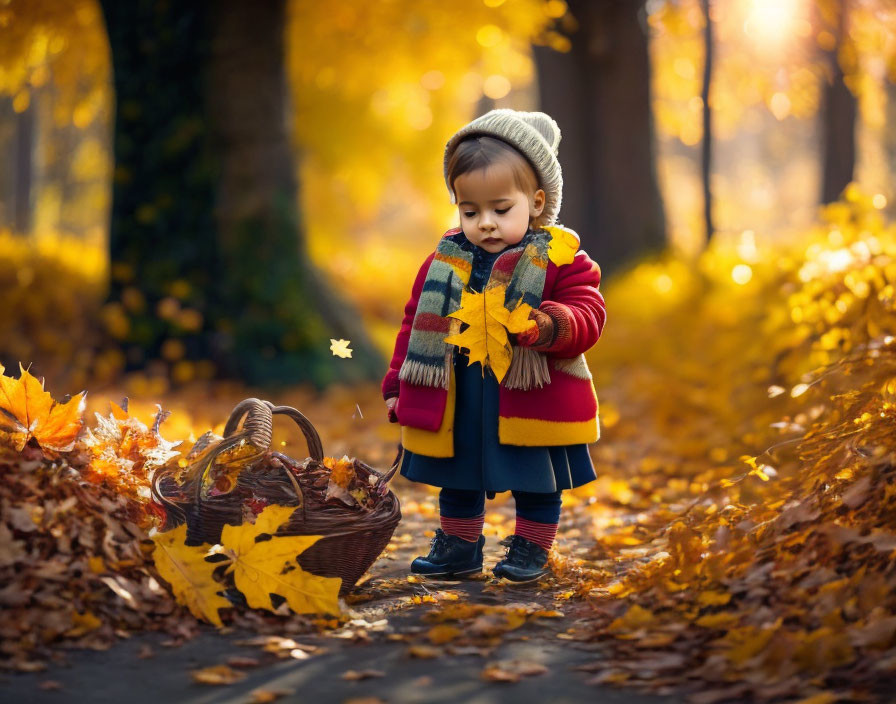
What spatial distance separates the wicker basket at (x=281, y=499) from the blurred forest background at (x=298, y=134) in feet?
14.3

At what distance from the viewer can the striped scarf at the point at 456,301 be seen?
11.7ft

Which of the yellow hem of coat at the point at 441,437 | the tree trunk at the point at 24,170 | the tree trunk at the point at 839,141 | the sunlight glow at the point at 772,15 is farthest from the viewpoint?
the tree trunk at the point at 24,170

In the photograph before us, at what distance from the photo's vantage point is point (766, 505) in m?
3.72

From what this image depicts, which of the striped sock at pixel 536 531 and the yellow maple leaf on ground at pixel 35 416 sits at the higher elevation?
the yellow maple leaf on ground at pixel 35 416

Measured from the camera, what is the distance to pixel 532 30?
10273 mm

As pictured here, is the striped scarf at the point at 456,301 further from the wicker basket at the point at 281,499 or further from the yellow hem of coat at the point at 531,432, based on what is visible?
the wicker basket at the point at 281,499

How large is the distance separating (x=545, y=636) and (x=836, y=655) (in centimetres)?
88

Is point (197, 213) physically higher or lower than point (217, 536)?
higher

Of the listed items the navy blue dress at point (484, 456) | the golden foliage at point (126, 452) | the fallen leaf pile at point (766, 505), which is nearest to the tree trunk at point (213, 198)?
the fallen leaf pile at point (766, 505)

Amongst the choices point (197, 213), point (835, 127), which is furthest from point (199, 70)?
point (835, 127)

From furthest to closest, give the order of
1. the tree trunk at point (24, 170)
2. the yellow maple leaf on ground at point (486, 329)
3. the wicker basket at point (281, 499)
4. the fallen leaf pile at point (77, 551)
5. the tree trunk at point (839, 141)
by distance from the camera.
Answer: the tree trunk at point (24, 170)
the tree trunk at point (839, 141)
the yellow maple leaf on ground at point (486, 329)
the wicker basket at point (281, 499)
the fallen leaf pile at point (77, 551)

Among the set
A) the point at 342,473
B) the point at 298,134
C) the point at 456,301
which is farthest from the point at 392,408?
the point at 298,134

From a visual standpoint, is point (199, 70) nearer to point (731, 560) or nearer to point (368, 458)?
point (368, 458)

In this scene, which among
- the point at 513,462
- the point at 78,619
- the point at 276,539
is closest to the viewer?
the point at 78,619
